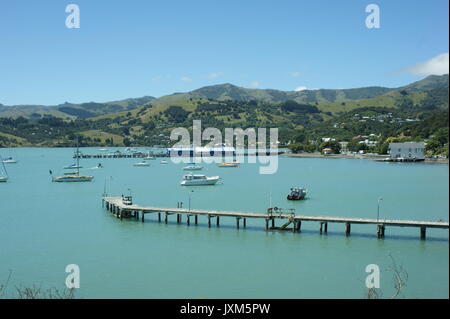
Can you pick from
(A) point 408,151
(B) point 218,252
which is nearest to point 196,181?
→ (B) point 218,252

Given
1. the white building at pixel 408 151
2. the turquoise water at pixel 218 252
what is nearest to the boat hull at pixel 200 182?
the turquoise water at pixel 218 252

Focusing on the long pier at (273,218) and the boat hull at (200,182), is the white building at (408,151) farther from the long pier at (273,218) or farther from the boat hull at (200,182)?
the long pier at (273,218)

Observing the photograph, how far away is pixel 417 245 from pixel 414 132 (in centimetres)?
11604

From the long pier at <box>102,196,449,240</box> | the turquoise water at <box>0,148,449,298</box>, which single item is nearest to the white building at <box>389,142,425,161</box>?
the turquoise water at <box>0,148,449,298</box>

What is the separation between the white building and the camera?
114500 mm

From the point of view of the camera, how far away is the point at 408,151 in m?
116

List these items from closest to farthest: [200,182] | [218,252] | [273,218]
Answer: [218,252] < [273,218] < [200,182]

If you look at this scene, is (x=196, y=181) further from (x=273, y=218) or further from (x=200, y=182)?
(x=273, y=218)

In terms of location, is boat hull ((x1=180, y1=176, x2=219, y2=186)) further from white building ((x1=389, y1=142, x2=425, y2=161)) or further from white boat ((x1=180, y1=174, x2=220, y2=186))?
white building ((x1=389, y1=142, x2=425, y2=161))

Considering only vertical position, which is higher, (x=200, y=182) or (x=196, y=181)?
(x=196, y=181)

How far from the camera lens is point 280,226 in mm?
34031

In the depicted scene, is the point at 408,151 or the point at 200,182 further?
the point at 408,151
